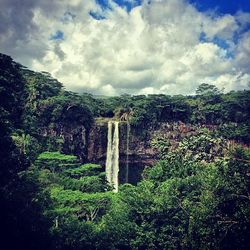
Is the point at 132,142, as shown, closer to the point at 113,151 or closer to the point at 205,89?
the point at 113,151

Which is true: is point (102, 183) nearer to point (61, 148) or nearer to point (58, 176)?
point (58, 176)

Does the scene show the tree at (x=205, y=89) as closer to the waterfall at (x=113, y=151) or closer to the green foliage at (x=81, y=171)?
the waterfall at (x=113, y=151)

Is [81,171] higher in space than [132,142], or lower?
lower

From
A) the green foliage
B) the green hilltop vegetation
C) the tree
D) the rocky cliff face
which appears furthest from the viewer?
the tree

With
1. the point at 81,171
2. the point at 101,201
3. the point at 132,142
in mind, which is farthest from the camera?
the point at 132,142

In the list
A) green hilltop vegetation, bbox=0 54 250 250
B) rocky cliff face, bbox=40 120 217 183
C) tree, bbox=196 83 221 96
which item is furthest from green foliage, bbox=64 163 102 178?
tree, bbox=196 83 221 96

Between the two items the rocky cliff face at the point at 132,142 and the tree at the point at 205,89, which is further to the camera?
the tree at the point at 205,89

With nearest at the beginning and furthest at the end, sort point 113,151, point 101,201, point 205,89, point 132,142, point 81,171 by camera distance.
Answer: point 101,201
point 81,171
point 113,151
point 132,142
point 205,89

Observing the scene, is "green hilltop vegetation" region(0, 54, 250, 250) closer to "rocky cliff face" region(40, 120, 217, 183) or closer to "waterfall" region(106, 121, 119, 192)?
"rocky cliff face" region(40, 120, 217, 183)

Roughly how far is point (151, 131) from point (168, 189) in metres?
22.6

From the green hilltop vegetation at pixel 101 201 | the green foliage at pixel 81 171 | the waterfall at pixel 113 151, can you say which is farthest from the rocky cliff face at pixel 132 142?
the green foliage at pixel 81 171

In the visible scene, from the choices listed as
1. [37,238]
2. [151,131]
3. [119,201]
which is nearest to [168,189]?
[119,201]

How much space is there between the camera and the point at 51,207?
2395cm

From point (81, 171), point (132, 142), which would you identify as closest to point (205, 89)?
point (132, 142)
